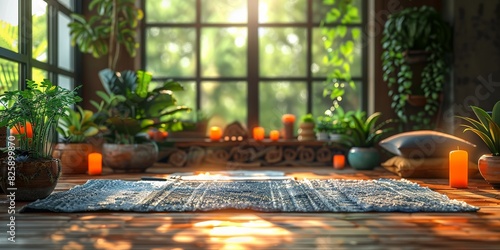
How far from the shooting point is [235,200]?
8.23 ft

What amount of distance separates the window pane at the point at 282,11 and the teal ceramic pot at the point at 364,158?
1457 mm

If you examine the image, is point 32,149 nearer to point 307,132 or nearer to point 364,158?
point 364,158

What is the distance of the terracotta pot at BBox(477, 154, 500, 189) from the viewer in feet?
9.91

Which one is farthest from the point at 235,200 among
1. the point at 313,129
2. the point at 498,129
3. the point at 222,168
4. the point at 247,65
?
the point at 247,65

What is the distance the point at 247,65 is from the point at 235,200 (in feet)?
8.92

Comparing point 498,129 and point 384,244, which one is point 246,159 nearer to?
point 498,129

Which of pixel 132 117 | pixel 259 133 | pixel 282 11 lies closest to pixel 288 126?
pixel 259 133

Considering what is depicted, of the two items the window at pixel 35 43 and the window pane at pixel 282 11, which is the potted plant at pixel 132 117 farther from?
the window pane at pixel 282 11

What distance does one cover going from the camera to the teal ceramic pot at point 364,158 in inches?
167

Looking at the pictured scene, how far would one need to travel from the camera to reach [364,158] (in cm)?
425

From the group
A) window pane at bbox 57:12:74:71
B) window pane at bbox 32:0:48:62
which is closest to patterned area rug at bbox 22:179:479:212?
window pane at bbox 32:0:48:62

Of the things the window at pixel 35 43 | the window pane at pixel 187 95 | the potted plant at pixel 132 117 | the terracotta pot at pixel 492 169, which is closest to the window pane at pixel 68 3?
the window at pixel 35 43

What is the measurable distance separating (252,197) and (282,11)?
9.40 ft

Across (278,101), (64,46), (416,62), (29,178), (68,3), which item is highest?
(68,3)
